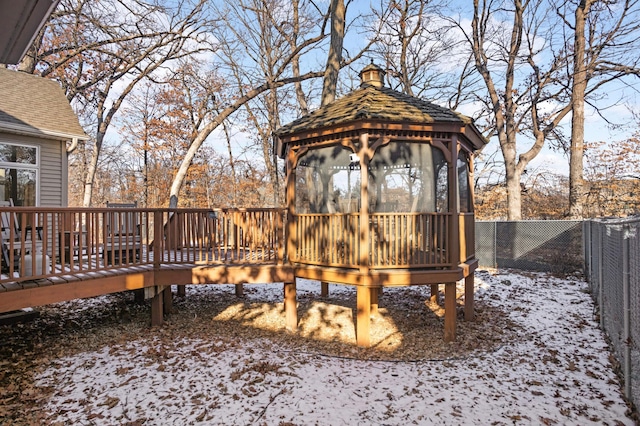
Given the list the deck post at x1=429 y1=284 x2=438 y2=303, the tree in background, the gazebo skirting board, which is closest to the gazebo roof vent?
the gazebo skirting board

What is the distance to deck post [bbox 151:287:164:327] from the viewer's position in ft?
20.5

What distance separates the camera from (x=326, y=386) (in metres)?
4.30

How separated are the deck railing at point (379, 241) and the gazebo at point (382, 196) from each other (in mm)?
17

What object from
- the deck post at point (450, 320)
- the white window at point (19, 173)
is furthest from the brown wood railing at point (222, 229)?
the white window at point (19, 173)

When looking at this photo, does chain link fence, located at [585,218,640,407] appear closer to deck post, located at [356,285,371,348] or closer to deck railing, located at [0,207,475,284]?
deck railing, located at [0,207,475,284]

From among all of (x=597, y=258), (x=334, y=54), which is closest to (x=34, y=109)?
(x=334, y=54)

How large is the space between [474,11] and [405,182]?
12.7m

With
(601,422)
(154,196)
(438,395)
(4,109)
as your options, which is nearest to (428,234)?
(438,395)

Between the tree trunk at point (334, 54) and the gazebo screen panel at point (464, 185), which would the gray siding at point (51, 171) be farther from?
the gazebo screen panel at point (464, 185)

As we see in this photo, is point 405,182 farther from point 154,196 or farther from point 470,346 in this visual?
point 154,196

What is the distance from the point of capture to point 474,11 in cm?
1582

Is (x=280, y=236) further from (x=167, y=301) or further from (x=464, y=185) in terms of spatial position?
(x=464, y=185)

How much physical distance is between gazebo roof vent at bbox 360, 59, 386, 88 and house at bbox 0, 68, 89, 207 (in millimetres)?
7228

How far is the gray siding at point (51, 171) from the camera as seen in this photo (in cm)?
852
